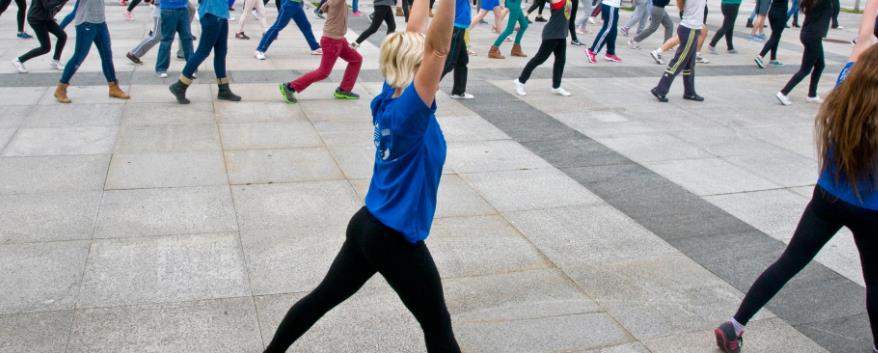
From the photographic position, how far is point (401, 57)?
2705 millimetres

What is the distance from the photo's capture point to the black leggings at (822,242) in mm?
3359

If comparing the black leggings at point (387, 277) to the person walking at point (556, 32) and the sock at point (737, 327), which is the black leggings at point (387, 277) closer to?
the sock at point (737, 327)

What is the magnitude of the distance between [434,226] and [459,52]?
160 inches

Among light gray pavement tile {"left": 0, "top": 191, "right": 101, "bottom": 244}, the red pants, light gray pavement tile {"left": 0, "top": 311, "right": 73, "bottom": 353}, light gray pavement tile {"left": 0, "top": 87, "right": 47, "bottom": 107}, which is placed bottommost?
light gray pavement tile {"left": 0, "top": 87, "right": 47, "bottom": 107}

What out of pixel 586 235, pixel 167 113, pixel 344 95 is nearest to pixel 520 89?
pixel 344 95

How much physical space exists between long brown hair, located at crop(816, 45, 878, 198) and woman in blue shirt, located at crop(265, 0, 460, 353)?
1781 millimetres

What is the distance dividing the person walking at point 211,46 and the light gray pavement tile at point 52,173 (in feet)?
6.68

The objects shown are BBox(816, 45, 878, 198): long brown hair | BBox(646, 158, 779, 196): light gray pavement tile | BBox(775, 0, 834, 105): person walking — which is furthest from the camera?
BBox(775, 0, 834, 105): person walking

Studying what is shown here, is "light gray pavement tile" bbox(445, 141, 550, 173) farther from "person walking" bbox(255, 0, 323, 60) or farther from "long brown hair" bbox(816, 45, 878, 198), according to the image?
"person walking" bbox(255, 0, 323, 60)

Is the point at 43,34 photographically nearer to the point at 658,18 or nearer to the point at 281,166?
the point at 281,166

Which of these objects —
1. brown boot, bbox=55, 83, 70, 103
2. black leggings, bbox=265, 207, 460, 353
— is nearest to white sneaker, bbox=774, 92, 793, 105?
black leggings, bbox=265, 207, 460, 353

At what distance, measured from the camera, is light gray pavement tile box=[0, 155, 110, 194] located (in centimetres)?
573

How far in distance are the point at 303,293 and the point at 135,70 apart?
23.6 ft

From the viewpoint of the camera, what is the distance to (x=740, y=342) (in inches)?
151
